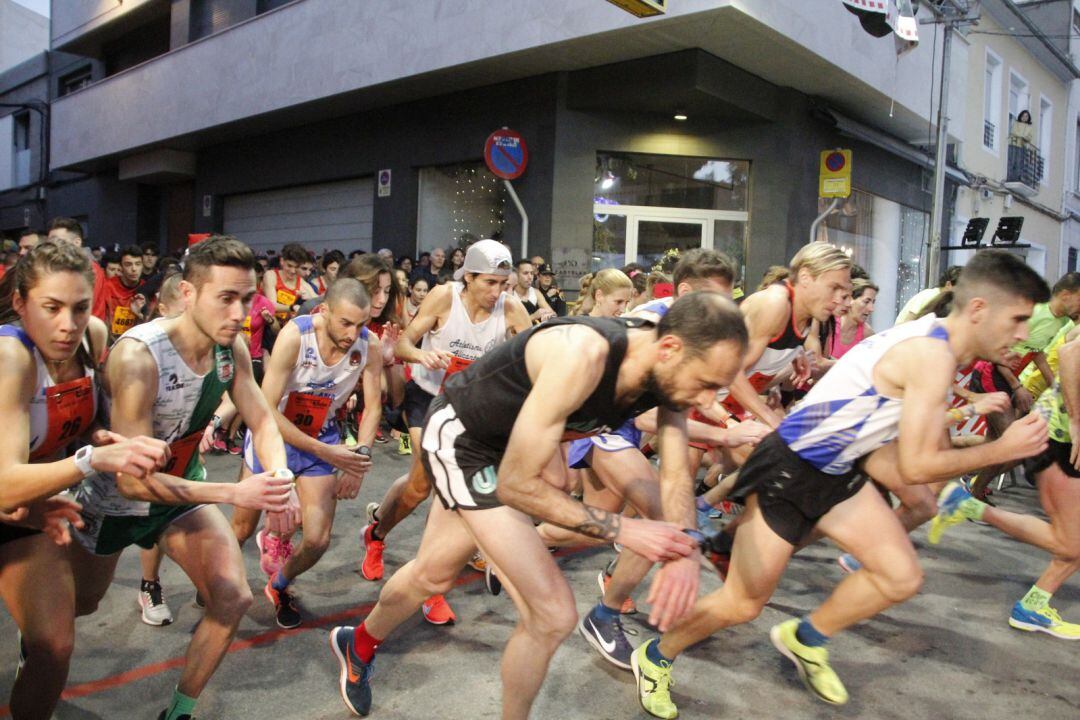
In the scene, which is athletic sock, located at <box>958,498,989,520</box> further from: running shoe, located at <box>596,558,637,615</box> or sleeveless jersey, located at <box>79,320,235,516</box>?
sleeveless jersey, located at <box>79,320,235,516</box>

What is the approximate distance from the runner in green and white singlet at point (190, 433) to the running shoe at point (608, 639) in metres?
1.41

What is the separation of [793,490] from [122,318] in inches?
284

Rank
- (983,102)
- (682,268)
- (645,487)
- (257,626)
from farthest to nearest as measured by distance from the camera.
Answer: (983,102) < (682,268) < (257,626) < (645,487)

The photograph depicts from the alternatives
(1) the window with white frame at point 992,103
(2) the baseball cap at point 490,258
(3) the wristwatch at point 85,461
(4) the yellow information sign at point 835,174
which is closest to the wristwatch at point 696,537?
(3) the wristwatch at point 85,461

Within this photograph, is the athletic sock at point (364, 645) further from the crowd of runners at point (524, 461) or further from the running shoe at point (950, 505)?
the running shoe at point (950, 505)

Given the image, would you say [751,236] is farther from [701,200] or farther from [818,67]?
[818,67]

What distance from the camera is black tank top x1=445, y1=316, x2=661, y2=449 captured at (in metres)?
2.39

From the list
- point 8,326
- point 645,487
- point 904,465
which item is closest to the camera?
point 8,326

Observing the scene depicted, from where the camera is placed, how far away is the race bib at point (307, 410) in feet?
13.8

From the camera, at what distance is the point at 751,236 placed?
13219mm

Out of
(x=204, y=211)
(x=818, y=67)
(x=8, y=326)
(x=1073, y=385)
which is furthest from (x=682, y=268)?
(x=204, y=211)

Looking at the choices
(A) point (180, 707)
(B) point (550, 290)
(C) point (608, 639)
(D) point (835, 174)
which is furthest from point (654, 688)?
(D) point (835, 174)

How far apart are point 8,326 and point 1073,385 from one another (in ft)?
14.9

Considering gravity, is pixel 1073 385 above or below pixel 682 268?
below
